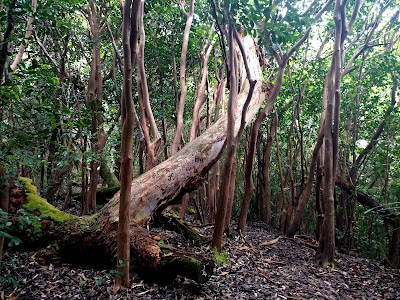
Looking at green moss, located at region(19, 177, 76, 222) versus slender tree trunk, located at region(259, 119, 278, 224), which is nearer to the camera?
green moss, located at region(19, 177, 76, 222)

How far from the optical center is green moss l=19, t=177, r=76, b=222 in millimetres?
5051

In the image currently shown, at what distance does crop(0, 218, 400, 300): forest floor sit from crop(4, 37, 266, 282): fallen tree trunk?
0.22 meters

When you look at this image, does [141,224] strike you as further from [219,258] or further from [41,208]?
[41,208]

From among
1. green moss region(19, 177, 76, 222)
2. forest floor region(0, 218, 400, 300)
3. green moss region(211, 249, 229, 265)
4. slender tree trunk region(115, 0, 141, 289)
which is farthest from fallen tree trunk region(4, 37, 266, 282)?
green moss region(211, 249, 229, 265)

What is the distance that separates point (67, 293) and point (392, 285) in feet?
18.1

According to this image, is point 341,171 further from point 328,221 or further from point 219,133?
point 219,133

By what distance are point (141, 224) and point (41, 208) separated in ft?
5.34

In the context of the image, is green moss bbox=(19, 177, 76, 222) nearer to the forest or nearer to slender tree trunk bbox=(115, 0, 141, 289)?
the forest

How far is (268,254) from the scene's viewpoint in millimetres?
6953

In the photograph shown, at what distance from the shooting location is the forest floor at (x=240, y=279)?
3.90 m

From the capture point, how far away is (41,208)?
527cm

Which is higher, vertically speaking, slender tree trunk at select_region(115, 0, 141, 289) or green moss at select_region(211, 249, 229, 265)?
slender tree trunk at select_region(115, 0, 141, 289)

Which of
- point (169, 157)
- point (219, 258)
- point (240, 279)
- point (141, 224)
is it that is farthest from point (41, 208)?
point (240, 279)

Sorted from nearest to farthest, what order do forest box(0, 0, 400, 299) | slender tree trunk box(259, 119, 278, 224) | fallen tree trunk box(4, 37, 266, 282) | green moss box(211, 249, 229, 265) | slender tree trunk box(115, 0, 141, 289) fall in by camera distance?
slender tree trunk box(115, 0, 141, 289)
forest box(0, 0, 400, 299)
fallen tree trunk box(4, 37, 266, 282)
green moss box(211, 249, 229, 265)
slender tree trunk box(259, 119, 278, 224)
